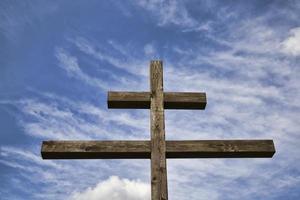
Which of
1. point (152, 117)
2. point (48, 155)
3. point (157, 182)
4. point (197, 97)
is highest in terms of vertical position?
point (197, 97)

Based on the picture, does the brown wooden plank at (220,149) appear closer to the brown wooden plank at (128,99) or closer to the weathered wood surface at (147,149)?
the weathered wood surface at (147,149)

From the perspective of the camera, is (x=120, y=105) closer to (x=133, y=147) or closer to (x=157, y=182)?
(x=133, y=147)

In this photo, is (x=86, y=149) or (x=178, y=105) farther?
(x=178, y=105)

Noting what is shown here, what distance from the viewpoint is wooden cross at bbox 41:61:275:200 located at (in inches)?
248

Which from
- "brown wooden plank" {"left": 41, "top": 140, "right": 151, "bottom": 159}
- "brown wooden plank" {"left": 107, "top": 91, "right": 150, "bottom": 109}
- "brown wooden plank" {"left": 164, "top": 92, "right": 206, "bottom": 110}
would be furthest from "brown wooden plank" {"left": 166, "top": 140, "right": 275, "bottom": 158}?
"brown wooden plank" {"left": 107, "top": 91, "right": 150, "bottom": 109}

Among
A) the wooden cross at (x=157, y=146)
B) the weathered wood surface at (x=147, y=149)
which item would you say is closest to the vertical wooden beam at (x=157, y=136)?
the wooden cross at (x=157, y=146)

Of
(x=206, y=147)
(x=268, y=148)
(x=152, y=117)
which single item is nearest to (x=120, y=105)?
(x=152, y=117)

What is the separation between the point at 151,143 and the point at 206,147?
0.84 meters

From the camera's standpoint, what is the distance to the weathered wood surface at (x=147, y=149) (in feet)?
20.8

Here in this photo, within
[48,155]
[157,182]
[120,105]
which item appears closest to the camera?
[157,182]

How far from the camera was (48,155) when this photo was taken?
6.39m

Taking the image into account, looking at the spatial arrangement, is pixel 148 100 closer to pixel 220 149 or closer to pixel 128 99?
pixel 128 99

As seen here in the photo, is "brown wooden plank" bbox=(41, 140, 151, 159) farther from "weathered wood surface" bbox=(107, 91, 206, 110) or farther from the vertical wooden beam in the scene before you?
"weathered wood surface" bbox=(107, 91, 206, 110)

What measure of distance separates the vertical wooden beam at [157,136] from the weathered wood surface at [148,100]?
0.12 metres
